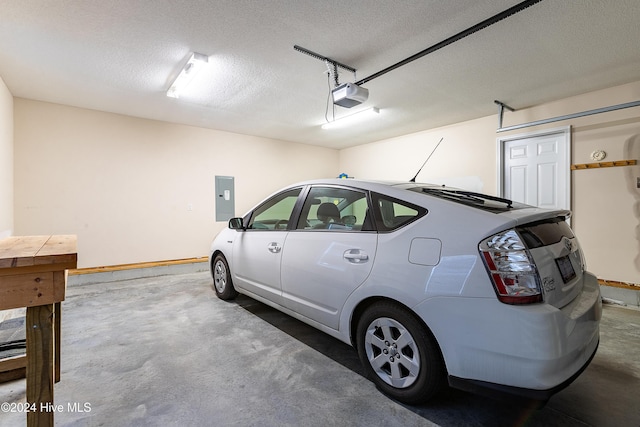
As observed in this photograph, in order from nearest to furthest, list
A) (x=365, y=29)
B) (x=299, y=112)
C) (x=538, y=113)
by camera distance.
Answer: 1. (x=365, y=29)
2. (x=538, y=113)
3. (x=299, y=112)

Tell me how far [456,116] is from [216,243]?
441 cm

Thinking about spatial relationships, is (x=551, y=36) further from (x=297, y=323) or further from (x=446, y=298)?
(x=297, y=323)

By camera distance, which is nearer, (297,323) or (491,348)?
(491,348)

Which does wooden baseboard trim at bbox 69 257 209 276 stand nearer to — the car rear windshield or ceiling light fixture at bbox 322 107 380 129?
ceiling light fixture at bbox 322 107 380 129

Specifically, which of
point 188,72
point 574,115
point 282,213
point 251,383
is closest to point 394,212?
point 282,213

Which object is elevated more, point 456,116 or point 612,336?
point 456,116

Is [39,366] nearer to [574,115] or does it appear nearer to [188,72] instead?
[188,72]

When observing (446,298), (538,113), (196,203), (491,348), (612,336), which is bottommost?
(612,336)

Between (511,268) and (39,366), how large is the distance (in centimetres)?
213

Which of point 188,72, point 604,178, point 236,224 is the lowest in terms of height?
point 236,224

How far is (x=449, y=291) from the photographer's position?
1.44m

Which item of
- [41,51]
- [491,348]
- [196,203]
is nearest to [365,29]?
[491,348]

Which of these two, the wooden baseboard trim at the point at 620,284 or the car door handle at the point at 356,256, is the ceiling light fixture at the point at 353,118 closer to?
the car door handle at the point at 356,256

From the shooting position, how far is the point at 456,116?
4984 mm
